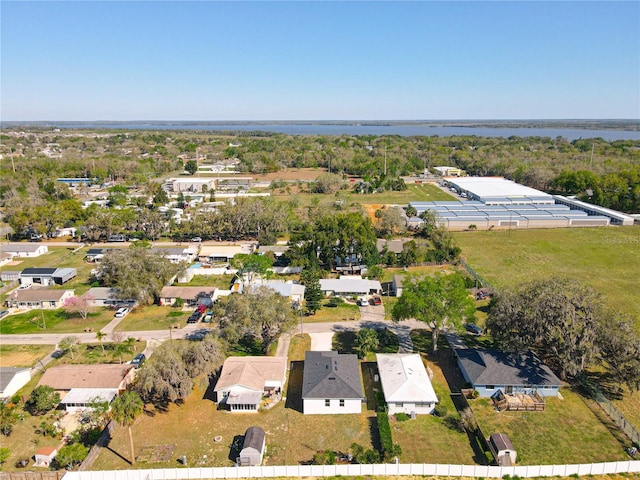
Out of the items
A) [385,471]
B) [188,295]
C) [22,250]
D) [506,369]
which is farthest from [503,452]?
[22,250]

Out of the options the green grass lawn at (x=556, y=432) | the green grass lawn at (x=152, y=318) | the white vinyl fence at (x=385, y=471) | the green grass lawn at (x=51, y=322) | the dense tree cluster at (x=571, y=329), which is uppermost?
the dense tree cluster at (x=571, y=329)

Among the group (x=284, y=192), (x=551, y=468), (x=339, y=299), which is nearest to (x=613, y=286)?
(x=339, y=299)

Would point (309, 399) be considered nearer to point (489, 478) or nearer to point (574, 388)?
point (489, 478)

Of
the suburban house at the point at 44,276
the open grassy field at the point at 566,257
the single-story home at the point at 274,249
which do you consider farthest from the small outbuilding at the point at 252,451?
the suburban house at the point at 44,276

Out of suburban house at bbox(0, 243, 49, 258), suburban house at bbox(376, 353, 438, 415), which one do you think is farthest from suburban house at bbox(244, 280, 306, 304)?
suburban house at bbox(0, 243, 49, 258)

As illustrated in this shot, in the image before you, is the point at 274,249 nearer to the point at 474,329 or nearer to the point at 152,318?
the point at 152,318

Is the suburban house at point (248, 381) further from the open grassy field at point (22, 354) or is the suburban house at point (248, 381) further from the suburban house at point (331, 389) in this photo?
the open grassy field at point (22, 354)
